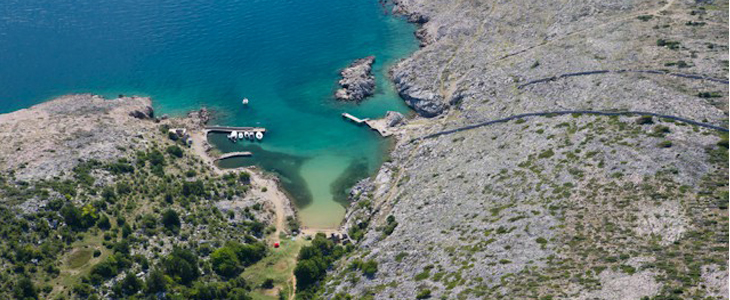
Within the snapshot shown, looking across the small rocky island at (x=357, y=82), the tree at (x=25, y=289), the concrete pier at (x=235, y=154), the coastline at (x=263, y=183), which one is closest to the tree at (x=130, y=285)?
the tree at (x=25, y=289)

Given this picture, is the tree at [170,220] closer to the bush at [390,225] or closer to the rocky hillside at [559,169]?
the rocky hillside at [559,169]

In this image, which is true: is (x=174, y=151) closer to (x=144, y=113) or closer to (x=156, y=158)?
(x=156, y=158)

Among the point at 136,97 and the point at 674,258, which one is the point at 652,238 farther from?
the point at 136,97

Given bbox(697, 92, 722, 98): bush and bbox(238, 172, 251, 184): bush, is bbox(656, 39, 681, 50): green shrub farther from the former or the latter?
bbox(238, 172, 251, 184): bush

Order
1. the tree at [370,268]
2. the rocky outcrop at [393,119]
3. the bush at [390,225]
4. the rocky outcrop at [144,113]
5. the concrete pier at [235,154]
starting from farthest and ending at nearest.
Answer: the rocky outcrop at [144,113] → the rocky outcrop at [393,119] → the concrete pier at [235,154] → the bush at [390,225] → the tree at [370,268]

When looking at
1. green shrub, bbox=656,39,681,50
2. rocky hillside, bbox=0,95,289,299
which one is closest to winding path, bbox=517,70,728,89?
green shrub, bbox=656,39,681,50

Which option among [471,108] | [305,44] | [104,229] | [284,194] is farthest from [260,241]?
[305,44]
